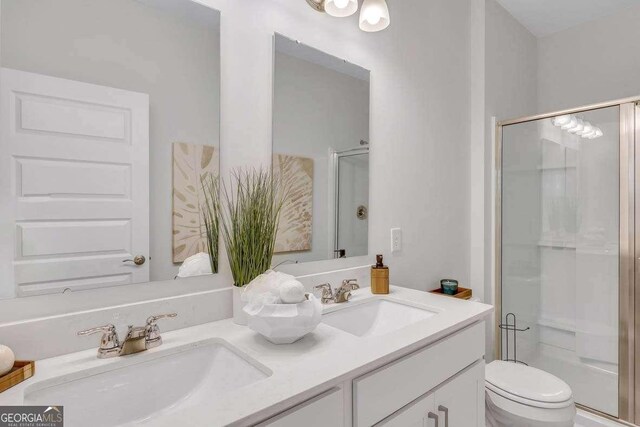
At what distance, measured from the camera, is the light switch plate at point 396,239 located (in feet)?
5.38

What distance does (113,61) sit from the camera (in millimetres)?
896

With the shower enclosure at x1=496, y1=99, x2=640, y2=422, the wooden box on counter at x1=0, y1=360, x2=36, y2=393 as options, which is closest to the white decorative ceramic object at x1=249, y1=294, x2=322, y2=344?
the wooden box on counter at x1=0, y1=360, x2=36, y2=393

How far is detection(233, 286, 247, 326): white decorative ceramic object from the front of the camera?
101cm

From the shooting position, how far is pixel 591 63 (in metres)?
2.49

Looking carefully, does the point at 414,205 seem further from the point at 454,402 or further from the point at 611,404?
the point at 611,404

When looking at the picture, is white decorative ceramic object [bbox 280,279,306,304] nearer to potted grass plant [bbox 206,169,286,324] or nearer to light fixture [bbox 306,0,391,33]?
potted grass plant [bbox 206,169,286,324]

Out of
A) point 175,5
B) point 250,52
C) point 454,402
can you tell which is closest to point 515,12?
point 250,52

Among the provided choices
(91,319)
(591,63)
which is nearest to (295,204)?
(91,319)

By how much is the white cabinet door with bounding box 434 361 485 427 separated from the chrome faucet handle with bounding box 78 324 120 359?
864 mm

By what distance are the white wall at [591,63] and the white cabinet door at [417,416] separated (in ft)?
8.70

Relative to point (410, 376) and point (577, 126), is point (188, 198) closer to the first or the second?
point (410, 376)

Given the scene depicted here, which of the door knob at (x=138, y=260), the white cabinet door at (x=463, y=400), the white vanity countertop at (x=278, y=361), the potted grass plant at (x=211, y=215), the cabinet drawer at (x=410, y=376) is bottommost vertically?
the white cabinet door at (x=463, y=400)

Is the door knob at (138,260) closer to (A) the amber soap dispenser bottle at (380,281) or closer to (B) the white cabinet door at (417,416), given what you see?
(B) the white cabinet door at (417,416)

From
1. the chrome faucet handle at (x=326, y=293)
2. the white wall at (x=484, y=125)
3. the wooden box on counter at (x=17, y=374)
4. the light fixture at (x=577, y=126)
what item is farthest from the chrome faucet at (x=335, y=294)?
the light fixture at (x=577, y=126)
